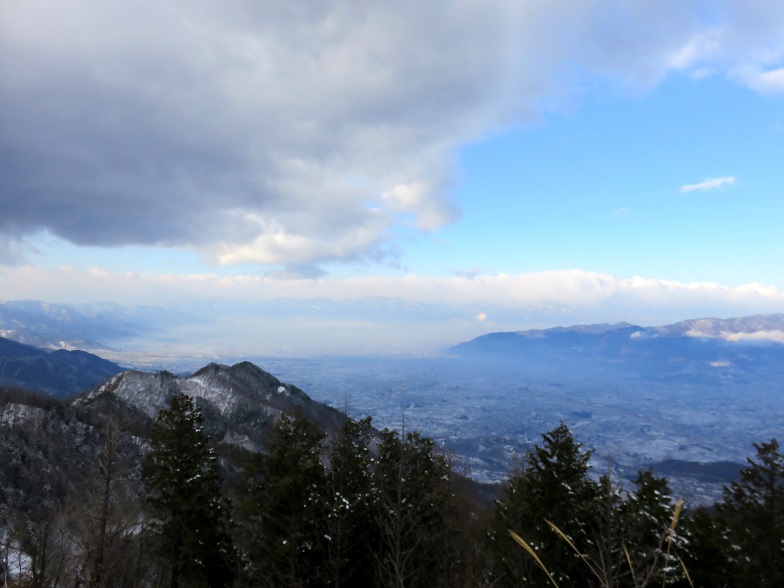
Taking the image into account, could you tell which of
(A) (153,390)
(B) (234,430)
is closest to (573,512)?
(B) (234,430)

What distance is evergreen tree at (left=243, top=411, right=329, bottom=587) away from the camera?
2044cm

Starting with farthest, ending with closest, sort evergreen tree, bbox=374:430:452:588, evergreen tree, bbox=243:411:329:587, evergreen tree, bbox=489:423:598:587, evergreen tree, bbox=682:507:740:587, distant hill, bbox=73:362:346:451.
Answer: distant hill, bbox=73:362:346:451 < evergreen tree, bbox=374:430:452:588 < evergreen tree, bbox=243:411:329:587 < evergreen tree, bbox=489:423:598:587 < evergreen tree, bbox=682:507:740:587

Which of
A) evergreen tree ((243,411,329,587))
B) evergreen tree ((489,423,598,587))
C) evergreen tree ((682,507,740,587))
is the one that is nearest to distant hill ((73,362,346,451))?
evergreen tree ((243,411,329,587))

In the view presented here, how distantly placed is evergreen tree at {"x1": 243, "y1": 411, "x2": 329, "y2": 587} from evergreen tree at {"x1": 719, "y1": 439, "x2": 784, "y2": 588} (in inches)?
664

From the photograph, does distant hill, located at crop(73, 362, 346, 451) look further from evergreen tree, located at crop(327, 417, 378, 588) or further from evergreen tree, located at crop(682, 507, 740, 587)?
evergreen tree, located at crop(682, 507, 740, 587)

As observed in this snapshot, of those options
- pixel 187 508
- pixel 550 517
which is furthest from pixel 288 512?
pixel 550 517

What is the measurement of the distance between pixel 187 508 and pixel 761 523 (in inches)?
955

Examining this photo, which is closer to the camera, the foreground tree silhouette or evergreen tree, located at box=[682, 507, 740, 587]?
evergreen tree, located at box=[682, 507, 740, 587]

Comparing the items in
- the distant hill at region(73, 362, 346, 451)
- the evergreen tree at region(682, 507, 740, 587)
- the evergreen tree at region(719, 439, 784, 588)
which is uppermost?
the evergreen tree at region(719, 439, 784, 588)

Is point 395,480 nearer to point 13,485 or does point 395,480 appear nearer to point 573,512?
point 573,512

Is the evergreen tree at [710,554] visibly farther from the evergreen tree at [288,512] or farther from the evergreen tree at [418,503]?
the evergreen tree at [288,512]

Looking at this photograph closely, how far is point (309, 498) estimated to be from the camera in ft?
69.9

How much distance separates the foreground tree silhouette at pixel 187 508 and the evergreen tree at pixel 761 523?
21234 mm

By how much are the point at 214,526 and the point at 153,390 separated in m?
85.3
